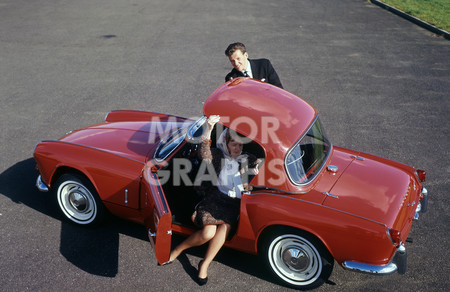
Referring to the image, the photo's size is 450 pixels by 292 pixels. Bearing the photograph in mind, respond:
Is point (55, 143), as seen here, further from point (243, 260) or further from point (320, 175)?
point (320, 175)

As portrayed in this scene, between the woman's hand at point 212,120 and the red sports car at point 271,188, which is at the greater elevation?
the woman's hand at point 212,120

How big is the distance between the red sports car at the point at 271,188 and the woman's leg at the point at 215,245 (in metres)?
0.13

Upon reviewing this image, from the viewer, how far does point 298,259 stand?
4.08m

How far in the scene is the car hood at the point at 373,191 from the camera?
3.90 metres

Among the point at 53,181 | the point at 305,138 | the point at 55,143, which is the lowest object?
the point at 53,181

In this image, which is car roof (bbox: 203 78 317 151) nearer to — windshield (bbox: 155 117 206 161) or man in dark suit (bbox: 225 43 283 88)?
windshield (bbox: 155 117 206 161)

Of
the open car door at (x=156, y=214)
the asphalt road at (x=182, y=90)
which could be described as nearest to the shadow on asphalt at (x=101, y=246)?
the asphalt road at (x=182, y=90)

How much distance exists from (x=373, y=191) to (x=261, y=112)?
1318 millimetres

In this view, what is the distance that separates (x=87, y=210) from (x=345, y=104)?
5293mm

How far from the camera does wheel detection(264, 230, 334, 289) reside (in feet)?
13.0

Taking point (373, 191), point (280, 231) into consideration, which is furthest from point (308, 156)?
point (280, 231)

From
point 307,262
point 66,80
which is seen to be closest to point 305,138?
point 307,262

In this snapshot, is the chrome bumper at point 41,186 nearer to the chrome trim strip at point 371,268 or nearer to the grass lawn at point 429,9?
the chrome trim strip at point 371,268

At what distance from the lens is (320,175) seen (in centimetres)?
430
